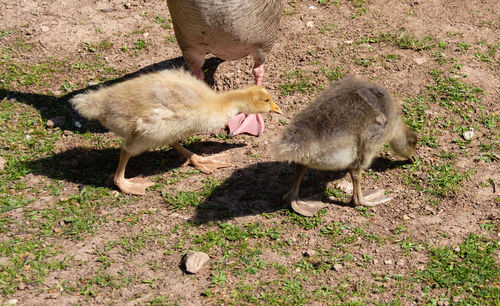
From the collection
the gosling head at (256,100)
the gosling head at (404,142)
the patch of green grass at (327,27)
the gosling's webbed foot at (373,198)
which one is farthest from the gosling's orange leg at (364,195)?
the patch of green grass at (327,27)

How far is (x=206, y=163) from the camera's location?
5.39 metres

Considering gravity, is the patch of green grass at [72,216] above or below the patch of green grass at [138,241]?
above

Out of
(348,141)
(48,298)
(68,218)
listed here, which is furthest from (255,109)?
(48,298)

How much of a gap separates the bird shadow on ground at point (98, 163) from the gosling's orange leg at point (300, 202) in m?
1.20

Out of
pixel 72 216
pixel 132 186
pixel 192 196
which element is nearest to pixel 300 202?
pixel 192 196

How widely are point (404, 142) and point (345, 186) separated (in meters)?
0.72

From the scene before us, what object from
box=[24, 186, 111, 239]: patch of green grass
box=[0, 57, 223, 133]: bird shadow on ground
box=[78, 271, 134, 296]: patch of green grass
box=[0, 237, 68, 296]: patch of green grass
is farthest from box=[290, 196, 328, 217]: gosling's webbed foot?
box=[0, 57, 223, 133]: bird shadow on ground

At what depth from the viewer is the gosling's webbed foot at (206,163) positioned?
532cm

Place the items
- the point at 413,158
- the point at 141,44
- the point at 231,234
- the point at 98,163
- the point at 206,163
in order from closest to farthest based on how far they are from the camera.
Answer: the point at 231,234 < the point at 413,158 < the point at 206,163 < the point at 98,163 < the point at 141,44

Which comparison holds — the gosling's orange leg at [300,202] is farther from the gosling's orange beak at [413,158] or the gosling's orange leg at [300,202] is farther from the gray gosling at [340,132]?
the gosling's orange beak at [413,158]

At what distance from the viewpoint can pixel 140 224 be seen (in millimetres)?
4645

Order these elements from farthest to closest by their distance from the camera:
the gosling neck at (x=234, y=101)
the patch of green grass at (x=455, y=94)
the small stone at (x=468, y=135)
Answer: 1. the patch of green grass at (x=455, y=94)
2. the small stone at (x=468, y=135)
3. the gosling neck at (x=234, y=101)

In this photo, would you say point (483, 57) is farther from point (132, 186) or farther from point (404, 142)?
point (132, 186)

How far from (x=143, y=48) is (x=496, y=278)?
5419mm
